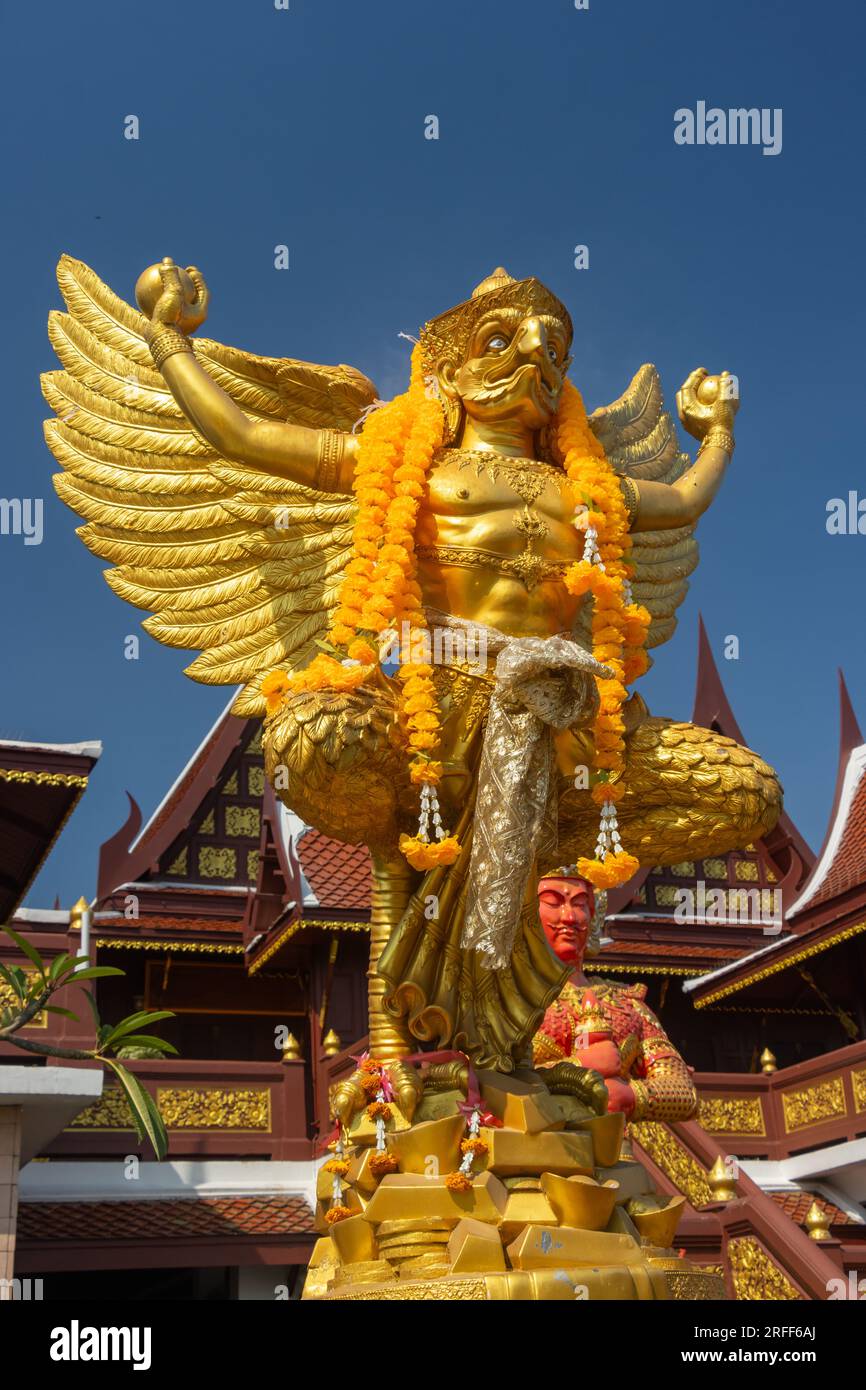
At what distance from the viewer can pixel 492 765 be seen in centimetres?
523

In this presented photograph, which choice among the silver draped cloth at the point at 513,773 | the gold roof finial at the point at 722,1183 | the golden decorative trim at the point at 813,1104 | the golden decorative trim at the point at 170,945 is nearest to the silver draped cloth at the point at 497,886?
the silver draped cloth at the point at 513,773

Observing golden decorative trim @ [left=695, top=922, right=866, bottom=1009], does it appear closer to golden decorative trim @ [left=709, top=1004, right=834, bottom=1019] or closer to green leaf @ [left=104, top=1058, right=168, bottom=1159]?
Result: golden decorative trim @ [left=709, top=1004, right=834, bottom=1019]

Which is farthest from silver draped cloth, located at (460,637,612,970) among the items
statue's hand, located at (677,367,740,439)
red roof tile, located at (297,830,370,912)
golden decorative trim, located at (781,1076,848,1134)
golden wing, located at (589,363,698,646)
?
golden decorative trim, located at (781,1076,848,1134)

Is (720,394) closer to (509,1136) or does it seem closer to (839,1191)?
(509,1136)

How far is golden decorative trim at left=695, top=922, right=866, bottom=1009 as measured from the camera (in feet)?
36.2

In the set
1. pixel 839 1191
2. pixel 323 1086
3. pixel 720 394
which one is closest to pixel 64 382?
pixel 720 394

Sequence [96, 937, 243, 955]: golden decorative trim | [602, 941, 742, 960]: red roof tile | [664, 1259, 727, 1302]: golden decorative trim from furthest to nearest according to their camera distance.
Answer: [602, 941, 742, 960]: red roof tile
[96, 937, 243, 955]: golden decorative trim
[664, 1259, 727, 1302]: golden decorative trim

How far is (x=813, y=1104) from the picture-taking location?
36.2 ft

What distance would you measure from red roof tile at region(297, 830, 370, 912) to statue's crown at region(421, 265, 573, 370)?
5.81m

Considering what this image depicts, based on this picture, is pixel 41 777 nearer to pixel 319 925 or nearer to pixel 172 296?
pixel 319 925

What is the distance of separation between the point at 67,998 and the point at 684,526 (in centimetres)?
591

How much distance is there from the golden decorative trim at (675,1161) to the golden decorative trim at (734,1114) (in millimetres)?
1596

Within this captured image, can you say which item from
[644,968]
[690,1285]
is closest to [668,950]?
[644,968]

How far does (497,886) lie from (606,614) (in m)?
1.21
